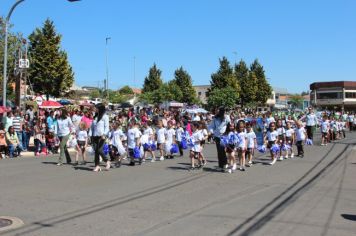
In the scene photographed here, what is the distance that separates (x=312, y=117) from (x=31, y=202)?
17.6 meters

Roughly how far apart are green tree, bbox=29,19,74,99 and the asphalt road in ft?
101

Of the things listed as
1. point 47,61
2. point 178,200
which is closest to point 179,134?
point 178,200

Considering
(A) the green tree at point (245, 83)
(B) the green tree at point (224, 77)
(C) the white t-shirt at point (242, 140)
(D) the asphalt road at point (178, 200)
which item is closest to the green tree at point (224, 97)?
(B) the green tree at point (224, 77)

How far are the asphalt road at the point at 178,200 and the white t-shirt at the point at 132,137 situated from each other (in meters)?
0.92

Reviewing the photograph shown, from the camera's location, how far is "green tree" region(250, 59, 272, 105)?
75688 millimetres

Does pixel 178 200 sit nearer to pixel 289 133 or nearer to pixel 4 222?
pixel 4 222

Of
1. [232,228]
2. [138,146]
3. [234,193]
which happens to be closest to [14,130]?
[138,146]

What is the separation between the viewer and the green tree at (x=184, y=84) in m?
76.8

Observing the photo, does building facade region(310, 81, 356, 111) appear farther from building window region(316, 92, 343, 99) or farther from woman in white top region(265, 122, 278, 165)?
woman in white top region(265, 122, 278, 165)

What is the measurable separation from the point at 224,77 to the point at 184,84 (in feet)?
37.0

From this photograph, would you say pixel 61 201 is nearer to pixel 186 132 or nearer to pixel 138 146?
pixel 138 146

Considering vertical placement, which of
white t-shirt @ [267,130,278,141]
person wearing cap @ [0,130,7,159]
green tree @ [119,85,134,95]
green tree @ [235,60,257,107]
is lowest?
person wearing cap @ [0,130,7,159]

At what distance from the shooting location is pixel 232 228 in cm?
676

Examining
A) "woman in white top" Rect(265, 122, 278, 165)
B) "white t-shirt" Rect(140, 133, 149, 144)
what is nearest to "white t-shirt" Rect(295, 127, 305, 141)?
"woman in white top" Rect(265, 122, 278, 165)
